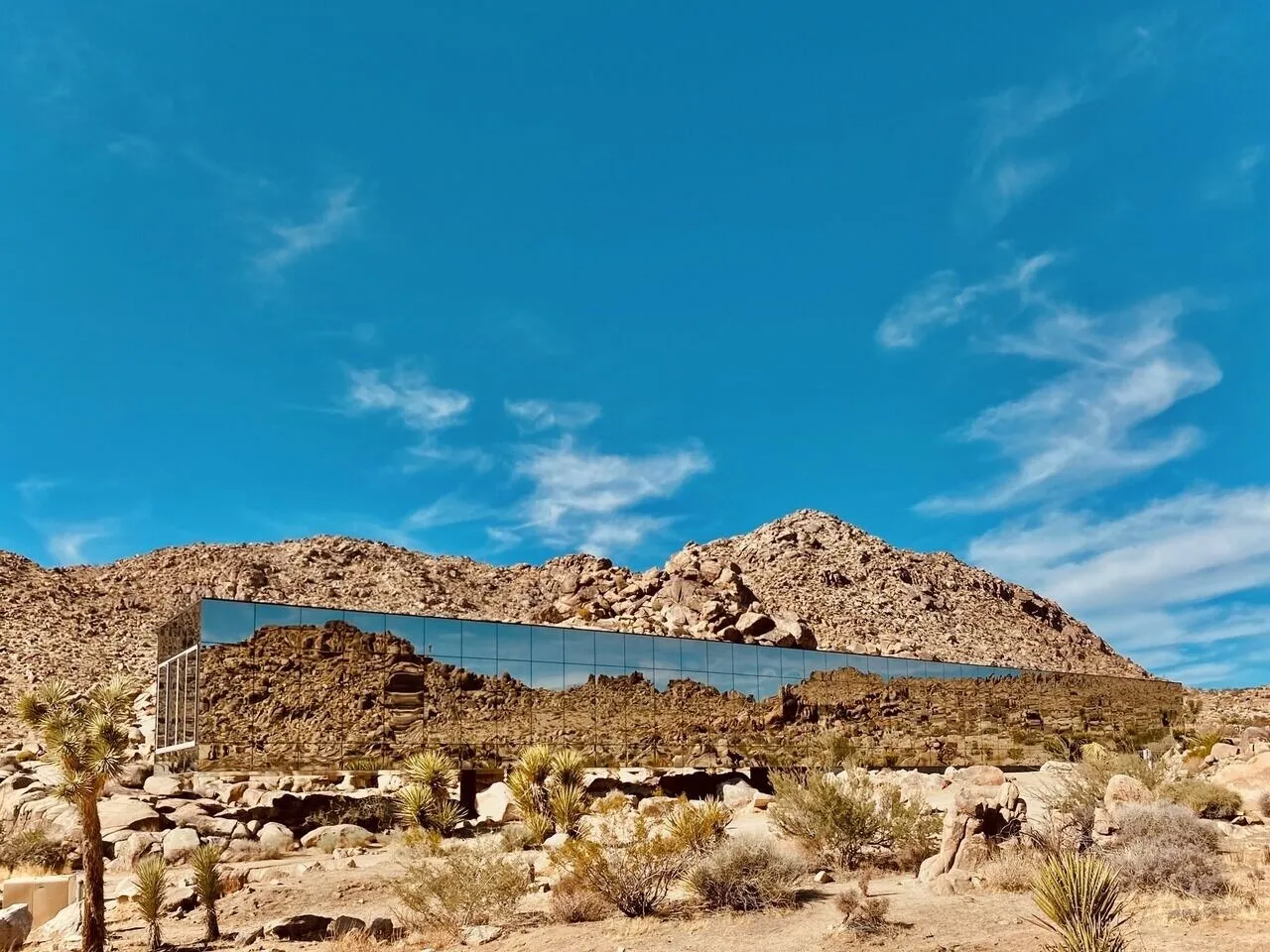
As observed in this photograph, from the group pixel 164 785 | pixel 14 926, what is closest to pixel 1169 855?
pixel 14 926

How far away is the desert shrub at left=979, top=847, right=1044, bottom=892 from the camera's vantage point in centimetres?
1489

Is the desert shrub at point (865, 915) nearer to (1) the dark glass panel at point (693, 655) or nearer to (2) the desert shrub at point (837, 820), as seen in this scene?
(2) the desert shrub at point (837, 820)

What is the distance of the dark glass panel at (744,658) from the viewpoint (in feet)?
128

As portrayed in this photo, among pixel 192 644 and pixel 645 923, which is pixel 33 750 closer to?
pixel 192 644

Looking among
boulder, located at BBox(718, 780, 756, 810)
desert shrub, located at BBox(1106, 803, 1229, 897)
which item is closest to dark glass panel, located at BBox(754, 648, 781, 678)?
boulder, located at BBox(718, 780, 756, 810)

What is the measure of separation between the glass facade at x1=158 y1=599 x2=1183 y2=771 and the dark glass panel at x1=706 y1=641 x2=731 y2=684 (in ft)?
0.24

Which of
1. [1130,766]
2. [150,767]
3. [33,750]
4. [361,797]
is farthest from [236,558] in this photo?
[1130,766]

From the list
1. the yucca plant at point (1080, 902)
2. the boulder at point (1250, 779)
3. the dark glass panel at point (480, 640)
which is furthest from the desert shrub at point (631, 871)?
the dark glass panel at point (480, 640)

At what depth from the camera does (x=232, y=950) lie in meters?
14.9

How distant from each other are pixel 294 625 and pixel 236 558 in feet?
164

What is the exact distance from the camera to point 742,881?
1509cm

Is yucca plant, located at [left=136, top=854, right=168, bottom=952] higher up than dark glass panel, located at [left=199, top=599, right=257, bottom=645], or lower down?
lower down

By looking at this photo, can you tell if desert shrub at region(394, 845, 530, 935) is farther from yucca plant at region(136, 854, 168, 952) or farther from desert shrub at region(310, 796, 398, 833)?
desert shrub at region(310, 796, 398, 833)

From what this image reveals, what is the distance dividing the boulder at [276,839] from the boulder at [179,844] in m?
1.61
